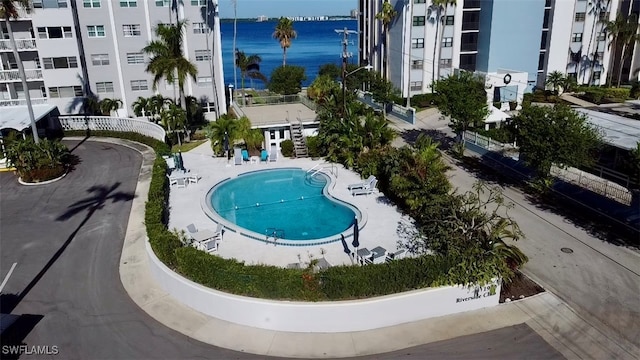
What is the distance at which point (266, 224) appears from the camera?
25.5 metres

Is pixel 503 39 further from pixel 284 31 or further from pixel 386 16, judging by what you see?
pixel 284 31

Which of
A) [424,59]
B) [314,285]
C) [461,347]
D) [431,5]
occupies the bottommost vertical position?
[461,347]

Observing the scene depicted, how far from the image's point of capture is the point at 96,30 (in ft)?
155

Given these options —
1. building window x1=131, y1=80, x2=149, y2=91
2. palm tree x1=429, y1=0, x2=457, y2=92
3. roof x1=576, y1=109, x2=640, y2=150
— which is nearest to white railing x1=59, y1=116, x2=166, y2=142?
building window x1=131, y1=80, x2=149, y2=91

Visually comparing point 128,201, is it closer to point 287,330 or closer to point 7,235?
point 7,235

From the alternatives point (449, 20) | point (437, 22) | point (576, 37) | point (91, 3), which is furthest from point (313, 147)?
point (576, 37)

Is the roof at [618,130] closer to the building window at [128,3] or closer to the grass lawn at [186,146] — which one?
the grass lawn at [186,146]

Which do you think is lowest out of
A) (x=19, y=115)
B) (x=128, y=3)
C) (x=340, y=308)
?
(x=340, y=308)

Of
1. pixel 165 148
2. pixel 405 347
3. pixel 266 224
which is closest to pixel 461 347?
pixel 405 347

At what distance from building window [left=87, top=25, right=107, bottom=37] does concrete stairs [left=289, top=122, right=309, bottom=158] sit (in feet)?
78.3

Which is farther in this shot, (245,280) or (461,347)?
(245,280)

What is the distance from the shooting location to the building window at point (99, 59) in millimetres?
47894

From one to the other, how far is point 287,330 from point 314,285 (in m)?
1.88

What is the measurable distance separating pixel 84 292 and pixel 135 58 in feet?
116
